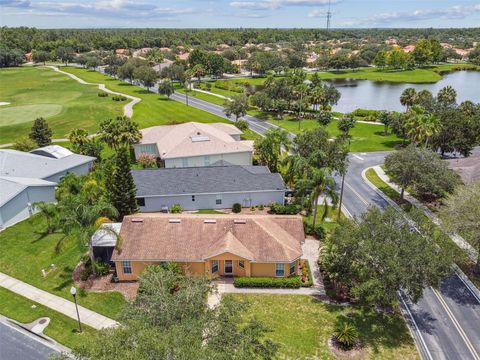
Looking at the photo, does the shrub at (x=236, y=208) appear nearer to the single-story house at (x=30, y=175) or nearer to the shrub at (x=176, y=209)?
the shrub at (x=176, y=209)

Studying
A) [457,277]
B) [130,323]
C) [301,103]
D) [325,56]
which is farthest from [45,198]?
[325,56]

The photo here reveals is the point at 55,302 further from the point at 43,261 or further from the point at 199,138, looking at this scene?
the point at 199,138

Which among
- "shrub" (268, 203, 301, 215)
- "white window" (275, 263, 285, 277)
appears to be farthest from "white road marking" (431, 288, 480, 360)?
"shrub" (268, 203, 301, 215)

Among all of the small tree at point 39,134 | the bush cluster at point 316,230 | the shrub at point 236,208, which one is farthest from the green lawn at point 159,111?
the bush cluster at point 316,230

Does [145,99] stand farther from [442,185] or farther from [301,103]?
[442,185]

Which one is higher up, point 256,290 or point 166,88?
point 166,88

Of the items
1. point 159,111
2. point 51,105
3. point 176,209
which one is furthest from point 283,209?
point 51,105
